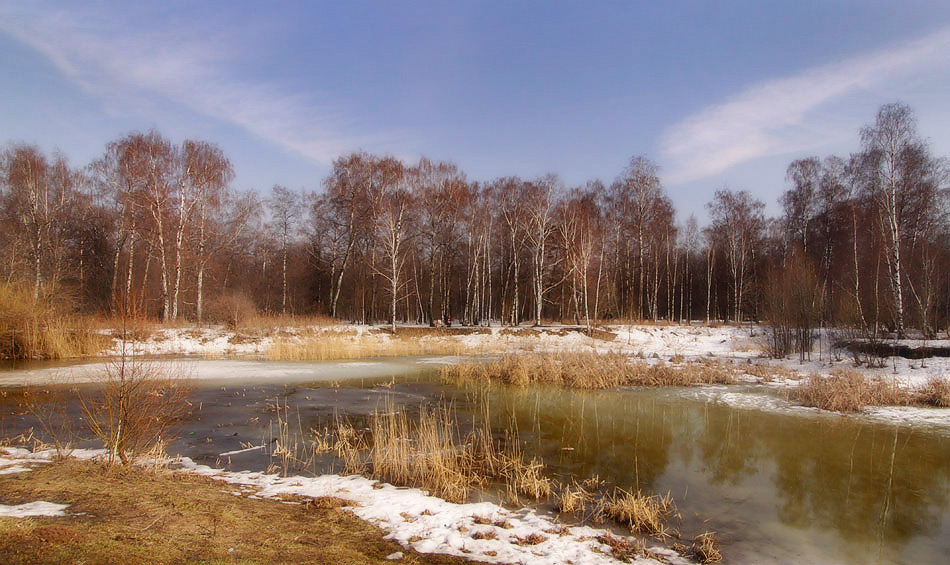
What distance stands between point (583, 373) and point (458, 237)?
23.6m

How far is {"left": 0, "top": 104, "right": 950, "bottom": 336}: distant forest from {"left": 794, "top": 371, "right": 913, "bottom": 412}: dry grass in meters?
5.29

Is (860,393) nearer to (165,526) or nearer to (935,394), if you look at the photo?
(935,394)

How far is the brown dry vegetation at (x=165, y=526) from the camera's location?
347cm

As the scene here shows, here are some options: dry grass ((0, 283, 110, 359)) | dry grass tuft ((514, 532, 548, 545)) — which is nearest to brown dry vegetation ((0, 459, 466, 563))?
dry grass tuft ((514, 532, 548, 545))

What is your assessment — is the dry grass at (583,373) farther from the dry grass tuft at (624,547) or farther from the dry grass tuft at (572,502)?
the dry grass tuft at (624,547)

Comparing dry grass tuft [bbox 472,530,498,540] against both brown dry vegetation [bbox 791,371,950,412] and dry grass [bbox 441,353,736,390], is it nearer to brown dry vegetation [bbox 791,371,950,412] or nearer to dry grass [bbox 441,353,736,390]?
dry grass [bbox 441,353,736,390]

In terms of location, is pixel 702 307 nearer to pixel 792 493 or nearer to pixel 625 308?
pixel 625 308

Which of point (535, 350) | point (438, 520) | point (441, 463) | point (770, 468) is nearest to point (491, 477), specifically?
point (441, 463)

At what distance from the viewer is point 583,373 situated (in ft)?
52.2

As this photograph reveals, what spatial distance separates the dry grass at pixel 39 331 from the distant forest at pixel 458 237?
1.13 meters

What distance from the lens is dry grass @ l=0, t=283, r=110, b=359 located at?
17.0 metres

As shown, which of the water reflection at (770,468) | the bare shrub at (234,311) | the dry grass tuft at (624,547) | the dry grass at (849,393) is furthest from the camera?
the bare shrub at (234,311)

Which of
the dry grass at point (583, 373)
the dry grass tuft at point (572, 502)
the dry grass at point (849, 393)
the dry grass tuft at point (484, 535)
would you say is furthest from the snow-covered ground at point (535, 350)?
the dry grass tuft at point (572, 502)

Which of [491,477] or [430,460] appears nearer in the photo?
[430,460]
